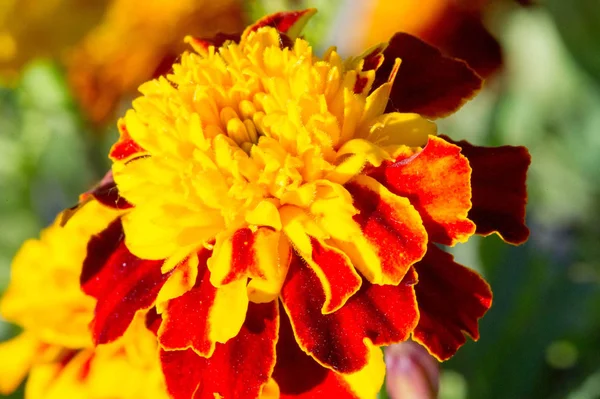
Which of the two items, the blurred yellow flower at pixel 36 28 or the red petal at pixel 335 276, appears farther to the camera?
the blurred yellow flower at pixel 36 28

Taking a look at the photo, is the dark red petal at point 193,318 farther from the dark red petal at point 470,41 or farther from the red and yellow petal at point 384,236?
the dark red petal at point 470,41

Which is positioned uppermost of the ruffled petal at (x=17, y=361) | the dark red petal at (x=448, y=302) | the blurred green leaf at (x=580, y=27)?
the blurred green leaf at (x=580, y=27)

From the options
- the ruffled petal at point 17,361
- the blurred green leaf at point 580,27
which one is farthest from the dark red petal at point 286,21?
the blurred green leaf at point 580,27

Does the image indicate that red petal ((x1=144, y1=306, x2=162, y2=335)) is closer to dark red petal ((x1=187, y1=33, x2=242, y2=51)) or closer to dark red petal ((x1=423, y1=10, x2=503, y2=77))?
dark red petal ((x1=187, y1=33, x2=242, y2=51))

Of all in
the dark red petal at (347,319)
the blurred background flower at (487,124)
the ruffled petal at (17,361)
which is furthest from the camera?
the blurred background flower at (487,124)

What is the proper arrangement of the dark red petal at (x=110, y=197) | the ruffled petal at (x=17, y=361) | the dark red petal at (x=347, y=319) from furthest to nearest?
the ruffled petal at (x=17, y=361)
the dark red petal at (x=110, y=197)
the dark red petal at (x=347, y=319)

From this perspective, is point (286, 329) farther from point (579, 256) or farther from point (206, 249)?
point (579, 256)

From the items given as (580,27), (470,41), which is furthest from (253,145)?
(470,41)

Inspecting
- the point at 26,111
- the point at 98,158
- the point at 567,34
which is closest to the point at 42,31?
the point at 98,158
